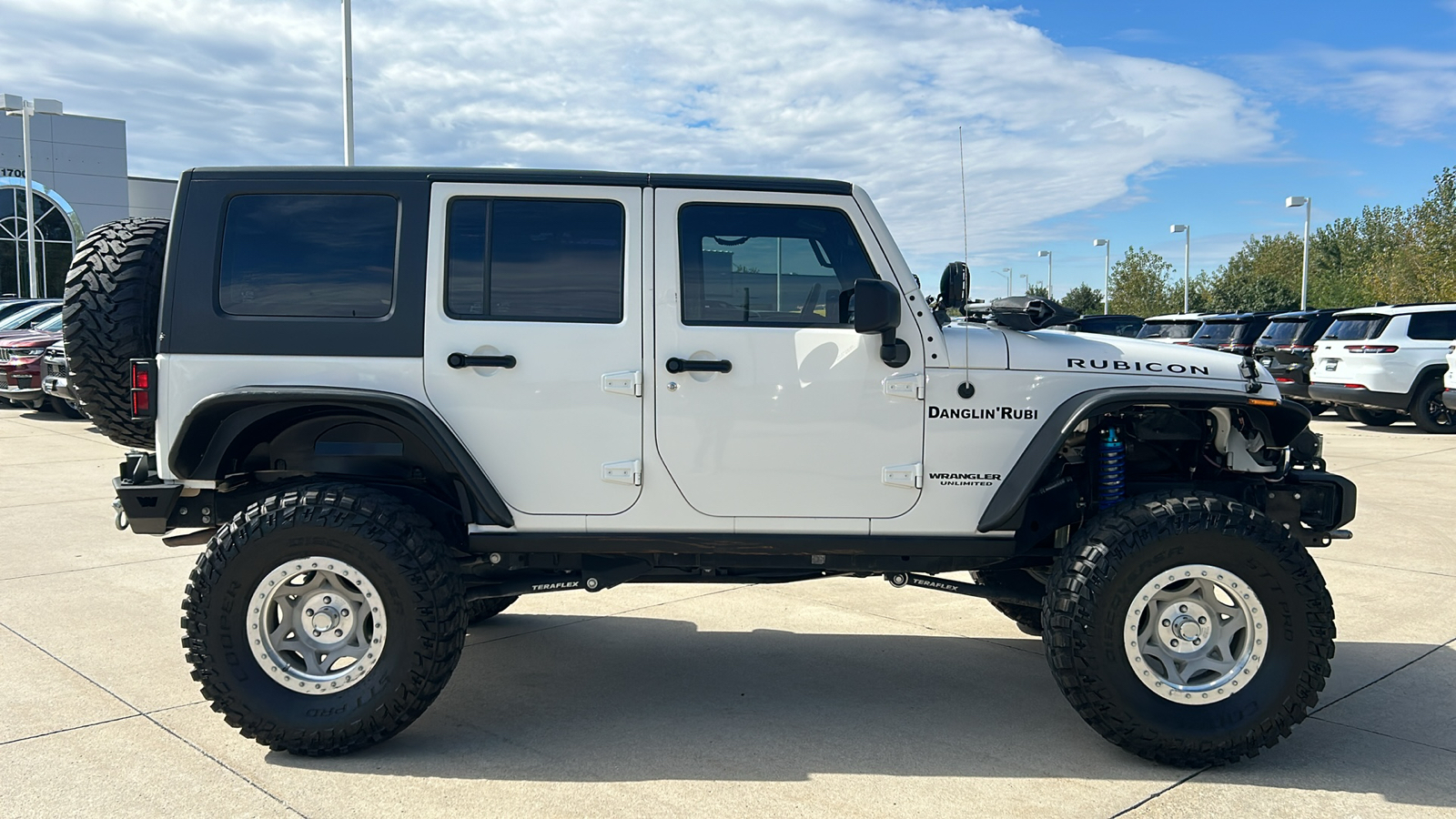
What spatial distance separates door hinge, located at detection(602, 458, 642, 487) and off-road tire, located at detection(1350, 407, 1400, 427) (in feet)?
51.7

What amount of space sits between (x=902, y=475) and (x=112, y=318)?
9.98ft

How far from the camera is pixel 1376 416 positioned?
1739 centimetres

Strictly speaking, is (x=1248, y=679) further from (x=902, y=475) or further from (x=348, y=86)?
(x=348, y=86)

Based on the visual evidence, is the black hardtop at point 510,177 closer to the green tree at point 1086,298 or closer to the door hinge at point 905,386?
the door hinge at point 905,386

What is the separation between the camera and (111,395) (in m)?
4.16

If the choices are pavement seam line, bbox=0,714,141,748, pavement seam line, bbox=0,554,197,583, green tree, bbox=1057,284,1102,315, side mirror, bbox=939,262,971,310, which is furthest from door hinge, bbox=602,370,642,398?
green tree, bbox=1057,284,1102,315

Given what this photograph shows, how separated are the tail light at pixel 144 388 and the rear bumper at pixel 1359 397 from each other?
16198mm

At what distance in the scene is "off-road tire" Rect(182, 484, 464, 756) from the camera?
156 inches

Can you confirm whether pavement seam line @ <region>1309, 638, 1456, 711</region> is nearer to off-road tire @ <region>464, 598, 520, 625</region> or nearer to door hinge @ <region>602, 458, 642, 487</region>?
door hinge @ <region>602, 458, 642, 487</region>

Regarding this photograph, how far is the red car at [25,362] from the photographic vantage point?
631 inches

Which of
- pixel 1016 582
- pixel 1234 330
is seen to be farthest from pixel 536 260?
pixel 1234 330

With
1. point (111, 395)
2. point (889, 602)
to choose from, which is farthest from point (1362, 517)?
point (111, 395)

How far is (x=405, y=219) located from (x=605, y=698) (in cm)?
217

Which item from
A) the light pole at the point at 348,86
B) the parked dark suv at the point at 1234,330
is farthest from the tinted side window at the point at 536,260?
the parked dark suv at the point at 1234,330
